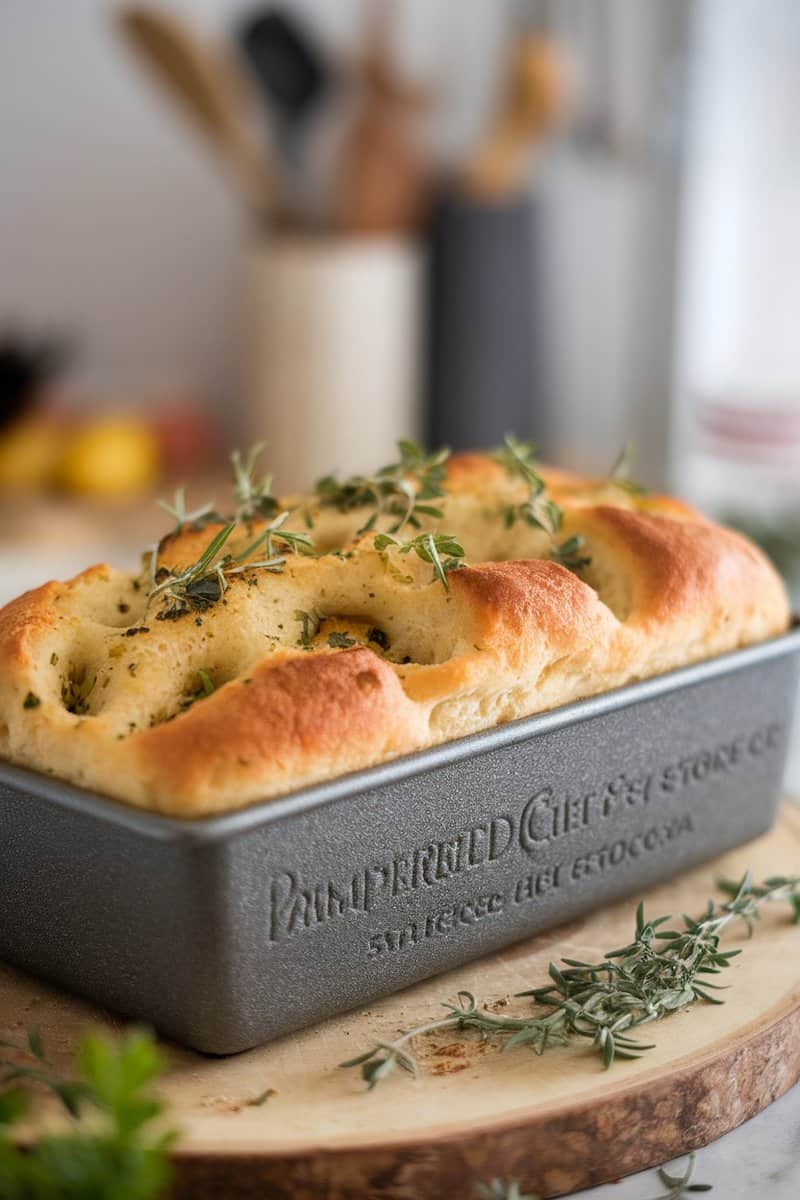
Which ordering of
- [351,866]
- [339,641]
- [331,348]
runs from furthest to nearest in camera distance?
[331,348] < [339,641] < [351,866]

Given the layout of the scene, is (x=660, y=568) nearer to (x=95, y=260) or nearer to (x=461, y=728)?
(x=461, y=728)

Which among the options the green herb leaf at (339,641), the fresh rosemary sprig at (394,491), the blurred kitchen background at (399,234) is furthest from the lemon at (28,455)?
the green herb leaf at (339,641)

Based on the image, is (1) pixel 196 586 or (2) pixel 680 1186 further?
(1) pixel 196 586

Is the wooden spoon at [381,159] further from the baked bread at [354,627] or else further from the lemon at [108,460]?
the baked bread at [354,627]

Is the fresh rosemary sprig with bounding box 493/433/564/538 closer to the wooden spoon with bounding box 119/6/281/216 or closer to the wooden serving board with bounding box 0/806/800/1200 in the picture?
the wooden serving board with bounding box 0/806/800/1200

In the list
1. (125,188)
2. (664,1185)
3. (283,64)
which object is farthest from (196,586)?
(125,188)

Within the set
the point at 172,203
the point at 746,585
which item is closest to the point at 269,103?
the point at 172,203

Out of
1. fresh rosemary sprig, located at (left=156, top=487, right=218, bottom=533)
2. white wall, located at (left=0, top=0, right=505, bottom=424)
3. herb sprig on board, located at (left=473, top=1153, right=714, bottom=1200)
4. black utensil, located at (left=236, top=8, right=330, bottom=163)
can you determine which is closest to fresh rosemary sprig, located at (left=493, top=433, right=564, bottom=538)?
fresh rosemary sprig, located at (left=156, top=487, right=218, bottom=533)

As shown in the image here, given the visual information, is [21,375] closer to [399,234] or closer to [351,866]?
[399,234]
